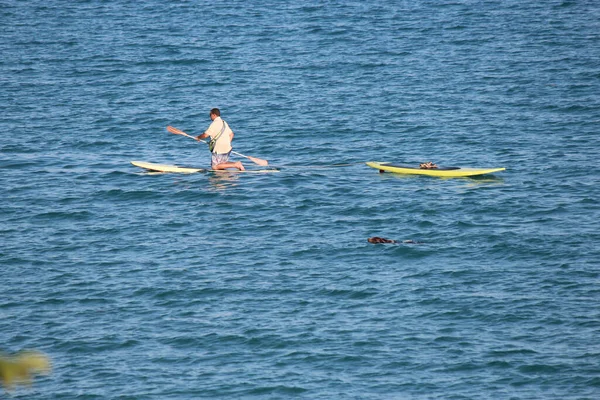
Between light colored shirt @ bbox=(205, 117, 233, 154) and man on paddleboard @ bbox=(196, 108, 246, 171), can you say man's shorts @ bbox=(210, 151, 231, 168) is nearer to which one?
man on paddleboard @ bbox=(196, 108, 246, 171)

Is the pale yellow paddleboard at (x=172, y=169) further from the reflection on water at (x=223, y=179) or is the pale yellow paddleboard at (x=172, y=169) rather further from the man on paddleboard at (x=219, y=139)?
the man on paddleboard at (x=219, y=139)

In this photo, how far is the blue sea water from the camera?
14680mm

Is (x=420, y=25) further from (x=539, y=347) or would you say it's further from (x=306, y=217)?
(x=539, y=347)

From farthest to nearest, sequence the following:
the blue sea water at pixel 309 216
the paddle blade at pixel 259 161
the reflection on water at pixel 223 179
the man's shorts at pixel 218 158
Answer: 1. the paddle blade at pixel 259 161
2. the man's shorts at pixel 218 158
3. the reflection on water at pixel 223 179
4. the blue sea water at pixel 309 216

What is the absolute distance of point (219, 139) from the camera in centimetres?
2436

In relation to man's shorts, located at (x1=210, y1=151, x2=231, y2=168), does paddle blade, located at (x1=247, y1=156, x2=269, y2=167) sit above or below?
below

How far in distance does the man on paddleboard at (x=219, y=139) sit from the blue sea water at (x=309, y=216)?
752mm

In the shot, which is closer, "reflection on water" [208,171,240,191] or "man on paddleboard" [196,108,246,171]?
"man on paddleboard" [196,108,246,171]

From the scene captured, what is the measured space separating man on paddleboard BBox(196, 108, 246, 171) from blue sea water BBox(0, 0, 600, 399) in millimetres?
752

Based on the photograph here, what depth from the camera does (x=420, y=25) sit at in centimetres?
4512

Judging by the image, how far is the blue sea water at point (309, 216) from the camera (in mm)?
14680

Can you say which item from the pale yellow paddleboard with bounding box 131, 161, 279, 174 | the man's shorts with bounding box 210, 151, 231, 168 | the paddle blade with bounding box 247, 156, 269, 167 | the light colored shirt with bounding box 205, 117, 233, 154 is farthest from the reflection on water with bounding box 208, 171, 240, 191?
the light colored shirt with bounding box 205, 117, 233, 154

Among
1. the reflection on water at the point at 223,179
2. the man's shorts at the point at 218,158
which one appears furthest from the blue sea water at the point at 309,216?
the man's shorts at the point at 218,158

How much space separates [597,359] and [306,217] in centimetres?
923
